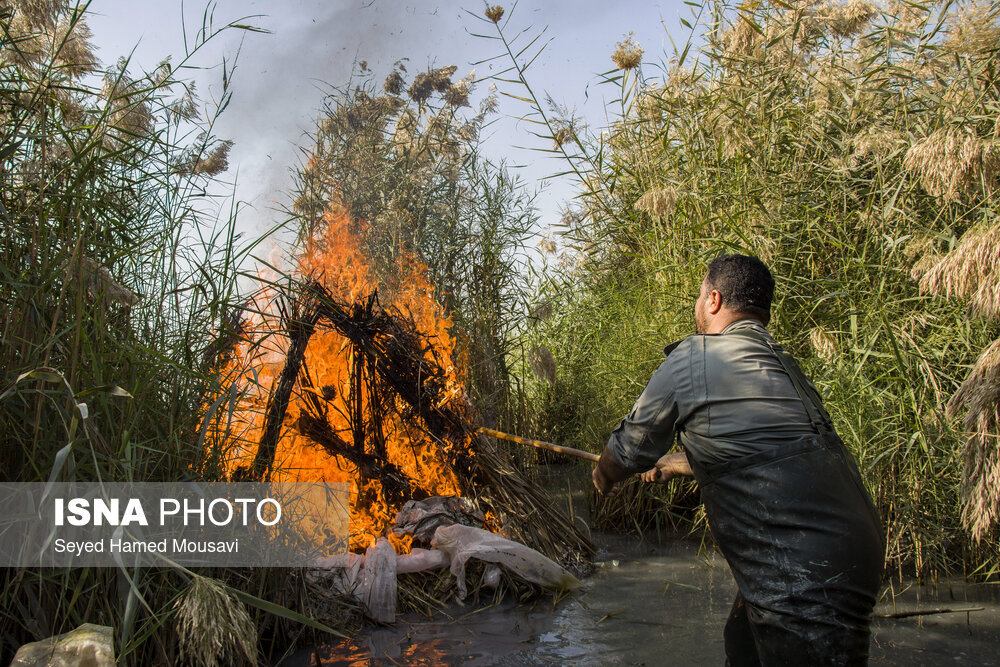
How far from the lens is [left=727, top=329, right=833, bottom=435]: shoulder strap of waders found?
237cm

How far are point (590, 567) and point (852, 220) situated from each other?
9.38 feet

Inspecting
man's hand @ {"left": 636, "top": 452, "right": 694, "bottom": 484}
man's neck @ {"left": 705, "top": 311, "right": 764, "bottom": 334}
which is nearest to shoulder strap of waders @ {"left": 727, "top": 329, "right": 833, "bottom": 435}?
man's neck @ {"left": 705, "top": 311, "right": 764, "bottom": 334}

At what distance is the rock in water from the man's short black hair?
225cm

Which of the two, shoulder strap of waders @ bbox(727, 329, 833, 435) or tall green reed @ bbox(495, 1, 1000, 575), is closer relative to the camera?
shoulder strap of waders @ bbox(727, 329, 833, 435)

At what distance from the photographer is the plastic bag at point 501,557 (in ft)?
14.4

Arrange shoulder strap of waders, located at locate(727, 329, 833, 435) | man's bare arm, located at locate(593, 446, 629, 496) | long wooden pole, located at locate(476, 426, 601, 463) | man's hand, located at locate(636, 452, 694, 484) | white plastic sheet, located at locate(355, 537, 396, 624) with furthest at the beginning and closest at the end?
white plastic sheet, located at locate(355, 537, 396, 624) < long wooden pole, located at locate(476, 426, 601, 463) < man's hand, located at locate(636, 452, 694, 484) < man's bare arm, located at locate(593, 446, 629, 496) < shoulder strap of waders, located at locate(727, 329, 833, 435)

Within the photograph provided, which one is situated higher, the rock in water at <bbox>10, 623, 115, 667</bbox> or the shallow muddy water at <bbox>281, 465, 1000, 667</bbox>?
the rock in water at <bbox>10, 623, 115, 667</bbox>

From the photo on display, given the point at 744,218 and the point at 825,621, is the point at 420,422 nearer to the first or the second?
the point at 744,218

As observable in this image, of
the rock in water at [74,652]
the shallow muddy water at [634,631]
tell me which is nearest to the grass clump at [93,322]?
the rock in water at [74,652]

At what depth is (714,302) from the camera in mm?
2791

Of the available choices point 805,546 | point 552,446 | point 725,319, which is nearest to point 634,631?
point 552,446

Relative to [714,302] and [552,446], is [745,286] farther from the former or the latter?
[552,446]

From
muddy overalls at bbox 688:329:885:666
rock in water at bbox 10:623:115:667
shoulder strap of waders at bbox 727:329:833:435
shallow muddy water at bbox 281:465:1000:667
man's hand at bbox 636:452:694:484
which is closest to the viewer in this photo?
rock in water at bbox 10:623:115:667

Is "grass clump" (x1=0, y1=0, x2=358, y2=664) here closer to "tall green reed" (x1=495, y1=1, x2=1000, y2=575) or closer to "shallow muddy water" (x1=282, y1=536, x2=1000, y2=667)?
"shallow muddy water" (x1=282, y1=536, x2=1000, y2=667)
